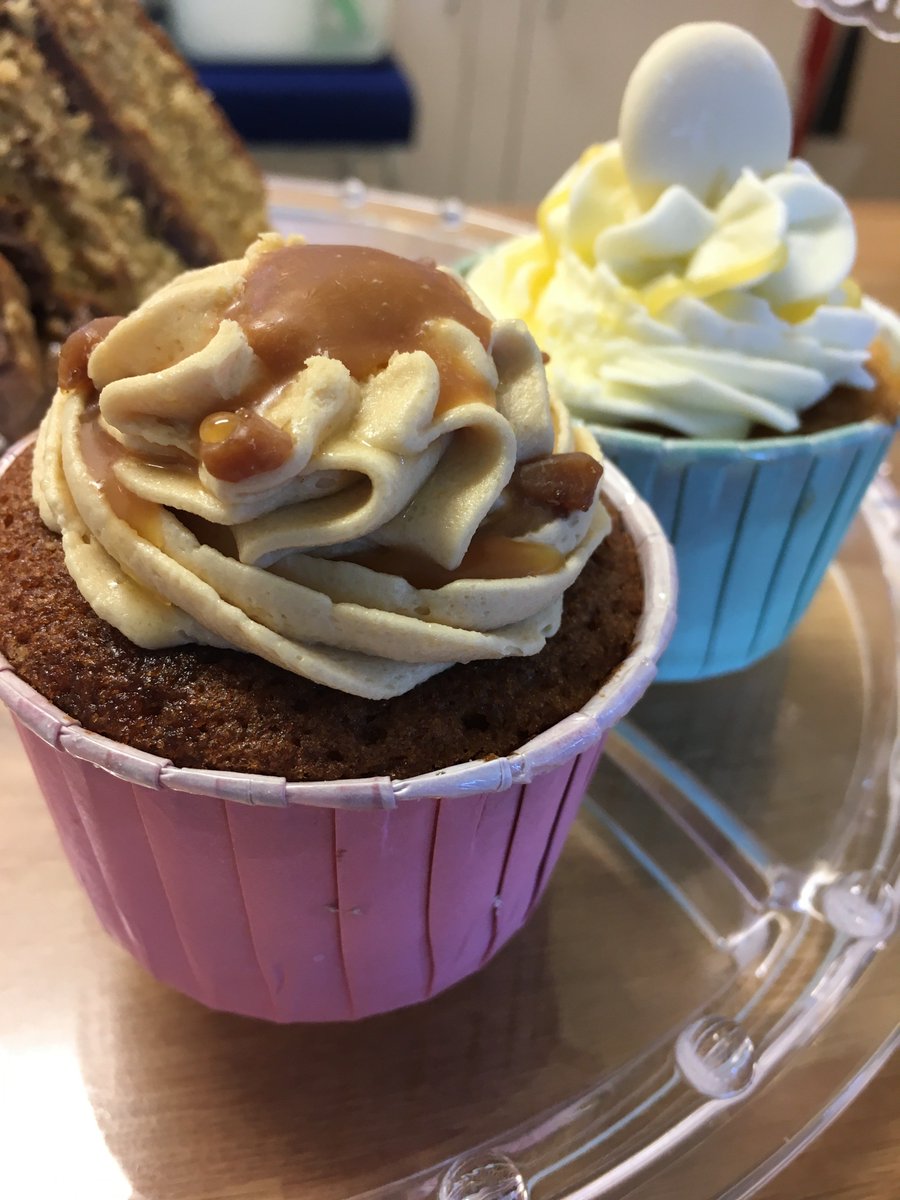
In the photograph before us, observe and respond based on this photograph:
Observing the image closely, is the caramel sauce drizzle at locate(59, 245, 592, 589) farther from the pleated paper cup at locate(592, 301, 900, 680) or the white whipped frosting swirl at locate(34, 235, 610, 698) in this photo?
the pleated paper cup at locate(592, 301, 900, 680)

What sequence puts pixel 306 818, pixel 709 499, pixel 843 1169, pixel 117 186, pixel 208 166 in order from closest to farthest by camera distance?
pixel 306 818, pixel 843 1169, pixel 709 499, pixel 117 186, pixel 208 166

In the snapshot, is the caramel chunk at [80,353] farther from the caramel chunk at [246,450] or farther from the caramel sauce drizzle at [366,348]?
the caramel chunk at [246,450]

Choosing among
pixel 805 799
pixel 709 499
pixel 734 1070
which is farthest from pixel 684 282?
pixel 734 1070

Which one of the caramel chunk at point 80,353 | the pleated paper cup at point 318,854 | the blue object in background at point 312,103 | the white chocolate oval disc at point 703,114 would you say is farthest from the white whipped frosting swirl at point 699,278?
the blue object in background at point 312,103

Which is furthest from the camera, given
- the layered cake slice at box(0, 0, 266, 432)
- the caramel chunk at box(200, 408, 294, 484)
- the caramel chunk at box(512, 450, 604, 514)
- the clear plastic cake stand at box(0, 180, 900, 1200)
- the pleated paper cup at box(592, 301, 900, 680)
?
the layered cake slice at box(0, 0, 266, 432)

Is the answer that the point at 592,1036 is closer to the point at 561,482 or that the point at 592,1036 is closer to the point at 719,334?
the point at 561,482

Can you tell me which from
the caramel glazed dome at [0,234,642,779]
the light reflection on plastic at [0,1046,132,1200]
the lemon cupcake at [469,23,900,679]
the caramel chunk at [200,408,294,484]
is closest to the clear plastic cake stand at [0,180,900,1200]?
the light reflection on plastic at [0,1046,132,1200]

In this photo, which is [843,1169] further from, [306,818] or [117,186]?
[117,186]
